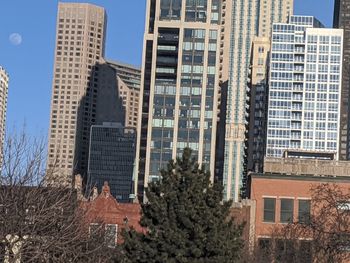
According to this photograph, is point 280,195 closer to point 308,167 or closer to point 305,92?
point 308,167

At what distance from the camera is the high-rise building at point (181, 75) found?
159 m

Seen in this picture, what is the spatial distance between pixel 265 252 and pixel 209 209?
17602 millimetres

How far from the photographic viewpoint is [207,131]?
159375mm

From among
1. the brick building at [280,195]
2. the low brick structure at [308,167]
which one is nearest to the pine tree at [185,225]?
the brick building at [280,195]

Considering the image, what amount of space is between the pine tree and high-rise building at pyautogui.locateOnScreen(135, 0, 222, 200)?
128 metres

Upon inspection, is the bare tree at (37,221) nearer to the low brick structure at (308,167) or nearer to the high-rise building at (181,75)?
the low brick structure at (308,167)

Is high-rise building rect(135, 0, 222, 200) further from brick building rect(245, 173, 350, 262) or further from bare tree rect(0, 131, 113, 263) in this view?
bare tree rect(0, 131, 113, 263)

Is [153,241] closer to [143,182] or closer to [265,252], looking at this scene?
[265,252]

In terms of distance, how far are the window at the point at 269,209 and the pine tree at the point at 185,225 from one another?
33505mm

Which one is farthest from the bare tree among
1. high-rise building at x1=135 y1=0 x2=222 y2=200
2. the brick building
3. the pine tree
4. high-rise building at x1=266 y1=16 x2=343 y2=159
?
high-rise building at x1=266 y1=16 x2=343 y2=159

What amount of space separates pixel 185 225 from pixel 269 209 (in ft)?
115

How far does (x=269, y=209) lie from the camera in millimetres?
63094

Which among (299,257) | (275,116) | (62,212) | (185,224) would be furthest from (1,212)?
(275,116)

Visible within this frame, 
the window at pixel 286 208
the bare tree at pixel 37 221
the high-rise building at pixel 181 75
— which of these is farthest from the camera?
the high-rise building at pixel 181 75
